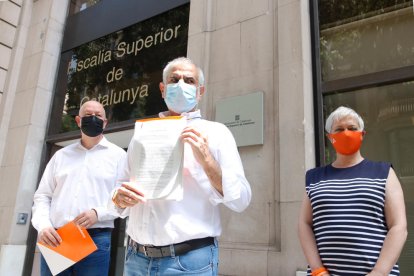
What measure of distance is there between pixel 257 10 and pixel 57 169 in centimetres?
286

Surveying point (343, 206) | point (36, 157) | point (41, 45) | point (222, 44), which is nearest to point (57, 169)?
point (343, 206)

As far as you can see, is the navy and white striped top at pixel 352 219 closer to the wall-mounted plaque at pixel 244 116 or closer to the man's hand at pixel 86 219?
the man's hand at pixel 86 219

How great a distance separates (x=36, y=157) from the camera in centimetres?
680

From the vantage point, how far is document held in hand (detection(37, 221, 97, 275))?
2680 millimetres

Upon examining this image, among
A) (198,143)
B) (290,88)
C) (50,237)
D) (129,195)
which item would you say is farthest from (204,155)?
(290,88)

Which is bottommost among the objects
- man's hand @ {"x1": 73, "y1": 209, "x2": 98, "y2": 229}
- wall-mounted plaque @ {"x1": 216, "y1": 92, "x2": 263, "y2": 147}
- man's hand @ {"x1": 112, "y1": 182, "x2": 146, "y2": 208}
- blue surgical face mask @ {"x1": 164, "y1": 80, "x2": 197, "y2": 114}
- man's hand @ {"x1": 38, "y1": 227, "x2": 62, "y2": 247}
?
man's hand @ {"x1": 38, "y1": 227, "x2": 62, "y2": 247}

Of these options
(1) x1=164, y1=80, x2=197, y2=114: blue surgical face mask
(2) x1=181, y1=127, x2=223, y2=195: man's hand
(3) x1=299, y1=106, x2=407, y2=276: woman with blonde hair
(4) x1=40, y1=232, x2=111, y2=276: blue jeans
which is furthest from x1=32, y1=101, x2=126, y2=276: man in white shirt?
(3) x1=299, y1=106, x2=407, y2=276: woman with blonde hair

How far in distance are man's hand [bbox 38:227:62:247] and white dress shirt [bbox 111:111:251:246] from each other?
91 centimetres

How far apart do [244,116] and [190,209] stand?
7.68 ft

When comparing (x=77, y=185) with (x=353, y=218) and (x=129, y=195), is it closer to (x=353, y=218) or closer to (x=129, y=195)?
(x=129, y=195)

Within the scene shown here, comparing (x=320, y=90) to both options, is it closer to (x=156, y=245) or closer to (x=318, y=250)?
(x=318, y=250)

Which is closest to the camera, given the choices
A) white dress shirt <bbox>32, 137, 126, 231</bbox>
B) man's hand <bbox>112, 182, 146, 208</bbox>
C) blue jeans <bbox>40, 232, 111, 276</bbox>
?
man's hand <bbox>112, 182, 146, 208</bbox>

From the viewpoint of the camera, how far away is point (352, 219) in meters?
2.17

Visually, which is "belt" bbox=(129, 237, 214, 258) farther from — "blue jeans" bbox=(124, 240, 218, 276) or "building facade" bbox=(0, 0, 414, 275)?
"building facade" bbox=(0, 0, 414, 275)
